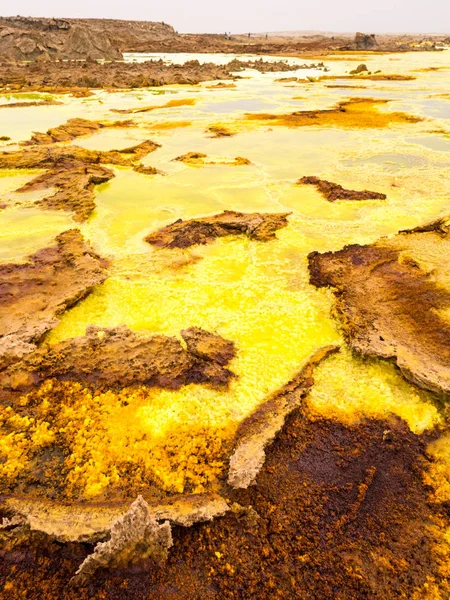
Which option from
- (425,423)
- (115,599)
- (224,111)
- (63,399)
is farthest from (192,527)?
(224,111)

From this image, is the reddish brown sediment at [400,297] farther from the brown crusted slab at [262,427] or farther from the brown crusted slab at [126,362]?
the brown crusted slab at [126,362]

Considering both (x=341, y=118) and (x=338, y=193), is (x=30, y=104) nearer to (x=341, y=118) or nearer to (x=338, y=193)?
(x=341, y=118)

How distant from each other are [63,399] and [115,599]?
2.02 metres

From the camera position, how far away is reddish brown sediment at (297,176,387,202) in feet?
29.9

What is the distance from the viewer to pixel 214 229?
773 cm

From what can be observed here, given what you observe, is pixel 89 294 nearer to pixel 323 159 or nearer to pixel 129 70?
pixel 323 159

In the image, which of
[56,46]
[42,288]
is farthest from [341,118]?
[56,46]

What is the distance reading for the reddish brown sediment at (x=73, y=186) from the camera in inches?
348

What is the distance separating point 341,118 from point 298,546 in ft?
57.1

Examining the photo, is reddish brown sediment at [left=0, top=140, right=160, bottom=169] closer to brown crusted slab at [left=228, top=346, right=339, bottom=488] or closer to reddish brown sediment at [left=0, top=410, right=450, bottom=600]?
brown crusted slab at [left=228, top=346, right=339, bottom=488]

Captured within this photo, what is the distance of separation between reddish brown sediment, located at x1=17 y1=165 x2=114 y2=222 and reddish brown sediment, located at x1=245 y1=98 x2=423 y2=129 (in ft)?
28.5

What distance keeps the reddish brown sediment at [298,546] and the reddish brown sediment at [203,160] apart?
32.0 ft

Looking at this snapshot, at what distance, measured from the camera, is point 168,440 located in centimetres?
370

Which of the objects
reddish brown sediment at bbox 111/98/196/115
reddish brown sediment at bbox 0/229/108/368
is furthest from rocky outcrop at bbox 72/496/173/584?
reddish brown sediment at bbox 111/98/196/115
